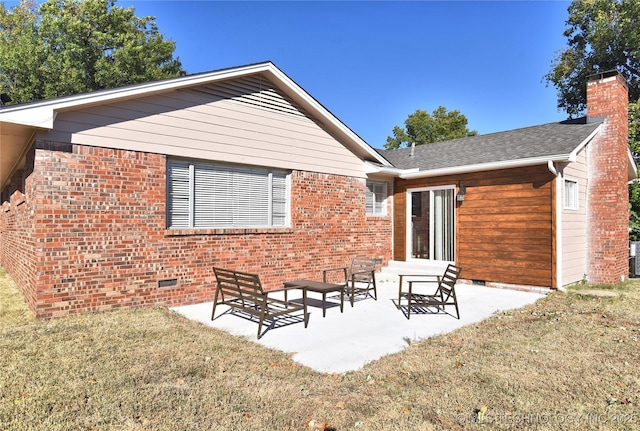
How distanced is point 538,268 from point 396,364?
257 inches

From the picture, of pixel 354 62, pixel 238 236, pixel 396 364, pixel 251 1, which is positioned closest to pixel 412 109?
pixel 354 62

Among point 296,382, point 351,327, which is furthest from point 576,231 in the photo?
point 296,382

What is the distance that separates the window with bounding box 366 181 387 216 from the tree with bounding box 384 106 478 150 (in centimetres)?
2943

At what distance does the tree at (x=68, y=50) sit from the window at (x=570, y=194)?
25.1 metres

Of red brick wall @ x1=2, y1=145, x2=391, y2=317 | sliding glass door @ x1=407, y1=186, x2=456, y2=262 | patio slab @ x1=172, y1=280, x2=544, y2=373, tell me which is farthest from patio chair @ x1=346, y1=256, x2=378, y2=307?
sliding glass door @ x1=407, y1=186, x2=456, y2=262

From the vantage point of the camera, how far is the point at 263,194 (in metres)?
9.31

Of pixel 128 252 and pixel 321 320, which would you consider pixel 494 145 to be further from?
pixel 128 252

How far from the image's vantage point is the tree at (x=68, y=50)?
2300 cm

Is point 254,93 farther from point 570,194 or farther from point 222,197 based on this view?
point 570,194

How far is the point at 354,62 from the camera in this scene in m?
21.4

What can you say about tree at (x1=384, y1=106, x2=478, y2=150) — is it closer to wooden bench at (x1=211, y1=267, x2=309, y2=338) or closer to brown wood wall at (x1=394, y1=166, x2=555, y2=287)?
brown wood wall at (x1=394, y1=166, x2=555, y2=287)

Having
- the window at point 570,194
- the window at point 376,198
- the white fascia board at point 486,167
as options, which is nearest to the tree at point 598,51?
the window at point 570,194

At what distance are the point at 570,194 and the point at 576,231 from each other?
1.03m

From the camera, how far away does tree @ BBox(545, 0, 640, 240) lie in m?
19.7
